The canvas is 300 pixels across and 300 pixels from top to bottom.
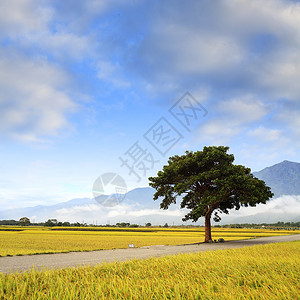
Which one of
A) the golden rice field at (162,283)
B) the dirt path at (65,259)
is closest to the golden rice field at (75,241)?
the dirt path at (65,259)

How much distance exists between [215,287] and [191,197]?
3592cm

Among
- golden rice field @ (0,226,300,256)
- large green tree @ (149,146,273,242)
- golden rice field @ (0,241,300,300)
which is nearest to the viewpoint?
golden rice field @ (0,241,300,300)

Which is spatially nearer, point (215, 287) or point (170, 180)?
point (215, 287)

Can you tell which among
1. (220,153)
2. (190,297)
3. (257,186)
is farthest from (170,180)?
(190,297)

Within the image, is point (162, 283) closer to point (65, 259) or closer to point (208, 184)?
point (65, 259)

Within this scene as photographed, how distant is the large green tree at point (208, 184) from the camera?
37.8m

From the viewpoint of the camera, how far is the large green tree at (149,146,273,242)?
1486 inches

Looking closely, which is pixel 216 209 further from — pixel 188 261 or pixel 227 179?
pixel 188 261

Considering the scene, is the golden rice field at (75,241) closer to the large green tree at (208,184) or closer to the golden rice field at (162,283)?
the large green tree at (208,184)

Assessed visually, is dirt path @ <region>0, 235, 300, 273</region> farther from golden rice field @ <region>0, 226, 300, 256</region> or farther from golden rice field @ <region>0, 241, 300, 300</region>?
golden rice field @ <region>0, 226, 300, 256</region>

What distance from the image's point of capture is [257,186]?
40406 millimetres

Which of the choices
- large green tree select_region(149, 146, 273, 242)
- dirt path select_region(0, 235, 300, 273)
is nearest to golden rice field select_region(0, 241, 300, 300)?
dirt path select_region(0, 235, 300, 273)

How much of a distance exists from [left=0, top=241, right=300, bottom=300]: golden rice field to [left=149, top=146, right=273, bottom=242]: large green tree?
25.2 m

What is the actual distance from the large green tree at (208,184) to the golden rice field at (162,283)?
2516 centimetres
